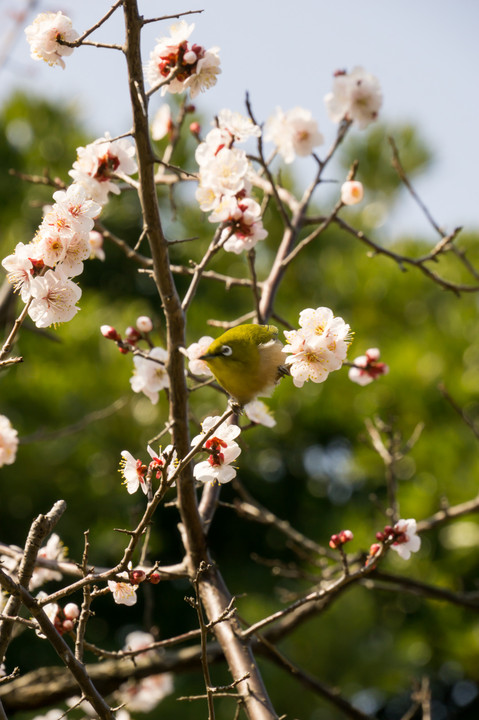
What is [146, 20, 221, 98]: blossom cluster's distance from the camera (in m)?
1.32

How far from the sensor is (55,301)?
1.06 metres

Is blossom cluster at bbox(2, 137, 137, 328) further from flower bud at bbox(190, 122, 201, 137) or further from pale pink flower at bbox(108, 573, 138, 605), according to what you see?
flower bud at bbox(190, 122, 201, 137)

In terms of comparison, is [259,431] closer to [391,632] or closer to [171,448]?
[391,632]

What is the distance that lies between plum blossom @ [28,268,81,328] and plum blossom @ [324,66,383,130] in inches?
46.6

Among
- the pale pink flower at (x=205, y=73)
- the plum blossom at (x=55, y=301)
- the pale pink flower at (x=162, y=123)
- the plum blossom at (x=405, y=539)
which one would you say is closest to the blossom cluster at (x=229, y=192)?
the pale pink flower at (x=205, y=73)

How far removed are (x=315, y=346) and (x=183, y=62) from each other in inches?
25.6

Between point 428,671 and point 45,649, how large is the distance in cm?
209

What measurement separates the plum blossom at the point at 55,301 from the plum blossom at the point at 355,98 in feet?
3.89

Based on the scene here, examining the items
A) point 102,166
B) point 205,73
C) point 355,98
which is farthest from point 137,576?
point 355,98

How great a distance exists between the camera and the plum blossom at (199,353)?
1290 mm

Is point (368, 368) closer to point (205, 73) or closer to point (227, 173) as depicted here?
point (227, 173)

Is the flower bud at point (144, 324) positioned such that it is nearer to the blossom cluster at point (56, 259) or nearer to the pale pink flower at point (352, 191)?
the blossom cluster at point (56, 259)

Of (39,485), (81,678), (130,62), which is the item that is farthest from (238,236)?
(39,485)

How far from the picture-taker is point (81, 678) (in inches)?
36.3
